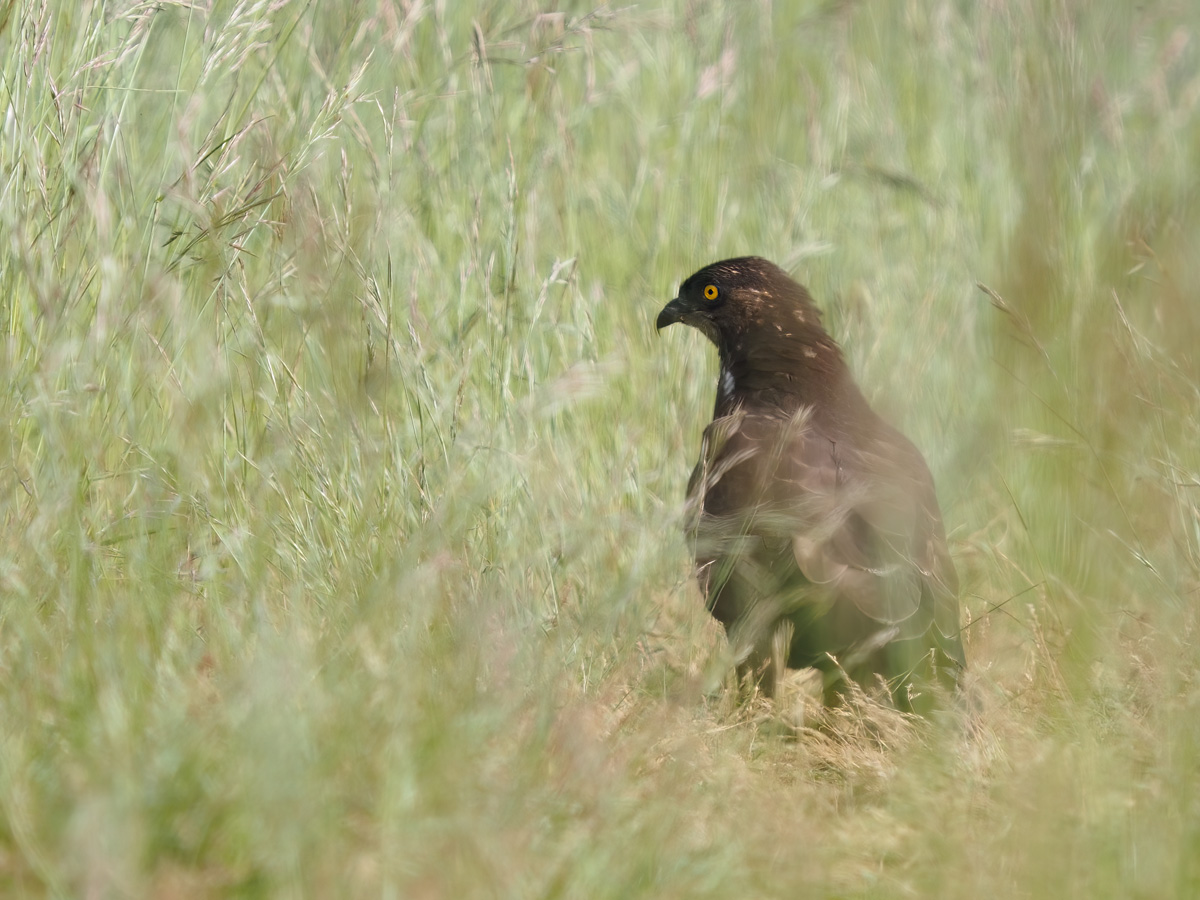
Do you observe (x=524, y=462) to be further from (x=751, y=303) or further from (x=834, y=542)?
(x=751, y=303)

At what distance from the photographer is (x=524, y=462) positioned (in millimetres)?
2441

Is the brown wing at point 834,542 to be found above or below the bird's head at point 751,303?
below

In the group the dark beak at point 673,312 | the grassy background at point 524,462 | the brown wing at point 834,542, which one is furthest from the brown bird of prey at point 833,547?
the dark beak at point 673,312

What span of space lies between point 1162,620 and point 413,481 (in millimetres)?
1604

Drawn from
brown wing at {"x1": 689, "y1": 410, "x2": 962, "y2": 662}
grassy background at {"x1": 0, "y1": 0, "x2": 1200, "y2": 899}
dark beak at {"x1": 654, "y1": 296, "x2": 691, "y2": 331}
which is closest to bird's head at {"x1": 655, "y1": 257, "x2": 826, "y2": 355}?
dark beak at {"x1": 654, "y1": 296, "x2": 691, "y2": 331}

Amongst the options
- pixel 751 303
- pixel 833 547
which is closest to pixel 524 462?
pixel 833 547

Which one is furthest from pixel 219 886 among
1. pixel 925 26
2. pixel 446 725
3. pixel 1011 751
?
pixel 925 26

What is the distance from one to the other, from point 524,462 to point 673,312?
199 cm

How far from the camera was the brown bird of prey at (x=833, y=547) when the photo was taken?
3.30 metres

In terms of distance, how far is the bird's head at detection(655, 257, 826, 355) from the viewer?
4180 mm

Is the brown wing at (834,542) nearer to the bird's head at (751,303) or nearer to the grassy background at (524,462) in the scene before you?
the grassy background at (524,462)

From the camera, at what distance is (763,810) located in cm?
234

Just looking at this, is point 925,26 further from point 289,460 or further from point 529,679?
point 529,679

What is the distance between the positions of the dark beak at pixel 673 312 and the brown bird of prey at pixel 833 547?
0.46m
